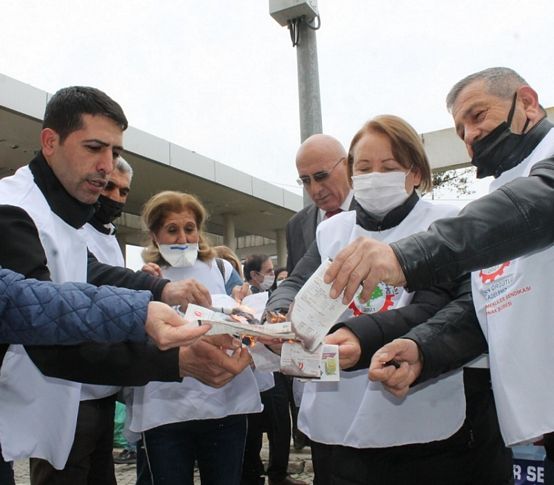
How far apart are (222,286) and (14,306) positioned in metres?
1.81

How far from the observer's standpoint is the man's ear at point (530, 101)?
2033 mm

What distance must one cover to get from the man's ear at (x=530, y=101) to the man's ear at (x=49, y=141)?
1.94 m

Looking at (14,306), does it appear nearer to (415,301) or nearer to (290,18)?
(415,301)

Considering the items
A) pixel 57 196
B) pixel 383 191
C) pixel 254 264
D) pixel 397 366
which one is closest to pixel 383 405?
pixel 397 366

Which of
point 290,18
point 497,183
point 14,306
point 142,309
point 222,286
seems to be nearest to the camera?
point 14,306

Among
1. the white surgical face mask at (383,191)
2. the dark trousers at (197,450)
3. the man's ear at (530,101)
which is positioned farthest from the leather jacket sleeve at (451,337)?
the dark trousers at (197,450)

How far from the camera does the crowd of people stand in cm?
150

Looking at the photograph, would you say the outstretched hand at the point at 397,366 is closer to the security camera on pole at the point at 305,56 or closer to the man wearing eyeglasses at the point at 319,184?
the man wearing eyeglasses at the point at 319,184

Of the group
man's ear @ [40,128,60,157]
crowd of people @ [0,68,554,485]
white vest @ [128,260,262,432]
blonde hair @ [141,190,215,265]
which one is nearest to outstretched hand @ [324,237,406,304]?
crowd of people @ [0,68,554,485]

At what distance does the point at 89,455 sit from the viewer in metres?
2.58

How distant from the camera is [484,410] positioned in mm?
2119

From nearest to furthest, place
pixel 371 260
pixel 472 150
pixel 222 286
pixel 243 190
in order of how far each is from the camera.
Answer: pixel 371 260, pixel 472 150, pixel 222 286, pixel 243 190

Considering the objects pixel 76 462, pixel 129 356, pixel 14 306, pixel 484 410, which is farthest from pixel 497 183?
pixel 76 462

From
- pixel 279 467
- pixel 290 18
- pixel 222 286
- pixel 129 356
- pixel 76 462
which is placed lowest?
pixel 279 467
